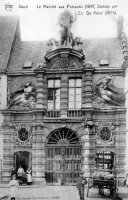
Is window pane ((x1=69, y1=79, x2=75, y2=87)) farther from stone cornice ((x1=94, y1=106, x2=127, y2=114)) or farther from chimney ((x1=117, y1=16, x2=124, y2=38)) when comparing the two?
chimney ((x1=117, y1=16, x2=124, y2=38))

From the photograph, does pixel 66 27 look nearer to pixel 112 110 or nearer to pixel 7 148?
pixel 112 110

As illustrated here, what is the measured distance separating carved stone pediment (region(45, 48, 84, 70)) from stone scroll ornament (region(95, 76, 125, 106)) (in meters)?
1.76

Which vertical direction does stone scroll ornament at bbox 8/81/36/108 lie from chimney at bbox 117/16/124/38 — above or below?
below

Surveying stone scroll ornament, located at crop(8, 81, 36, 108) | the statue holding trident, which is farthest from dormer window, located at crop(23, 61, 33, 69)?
the statue holding trident

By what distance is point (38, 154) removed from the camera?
83.1 feet

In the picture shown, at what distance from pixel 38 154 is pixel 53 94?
394cm

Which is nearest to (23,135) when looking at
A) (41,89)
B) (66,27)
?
(41,89)

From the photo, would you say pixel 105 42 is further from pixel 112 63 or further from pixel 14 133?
pixel 14 133

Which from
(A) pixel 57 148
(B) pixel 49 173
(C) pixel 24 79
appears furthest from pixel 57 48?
(B) pixel 49 173

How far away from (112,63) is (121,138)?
4984 millimetres

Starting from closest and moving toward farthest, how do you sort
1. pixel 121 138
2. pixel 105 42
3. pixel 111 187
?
pixel 111 187 → pixel 121 138 → pixel 105 42

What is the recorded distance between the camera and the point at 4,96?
86.3ft

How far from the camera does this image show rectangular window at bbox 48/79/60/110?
26125 millimetres

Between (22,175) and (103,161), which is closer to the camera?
(103,161)
